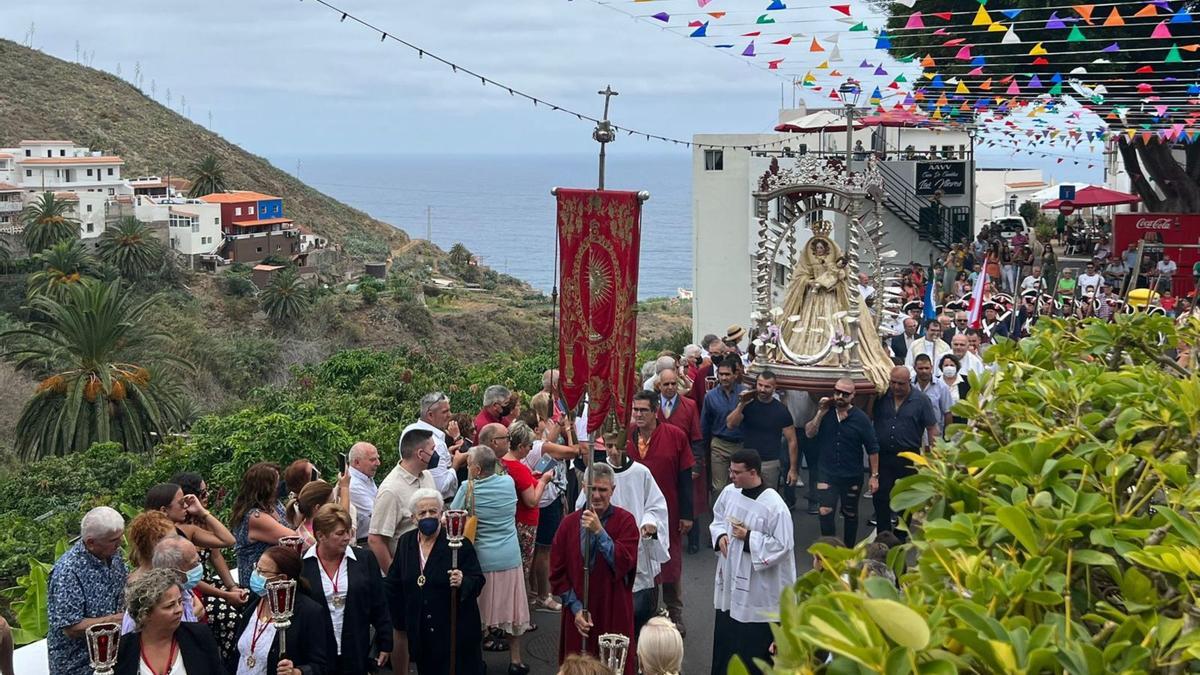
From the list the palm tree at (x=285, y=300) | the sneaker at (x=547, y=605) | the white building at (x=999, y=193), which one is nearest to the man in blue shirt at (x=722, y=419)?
the sneaker at (x=547, y=605)

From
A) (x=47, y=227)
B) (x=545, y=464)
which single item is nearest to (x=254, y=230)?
(x=47, y=227)

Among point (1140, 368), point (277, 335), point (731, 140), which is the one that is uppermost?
point (731, 140)

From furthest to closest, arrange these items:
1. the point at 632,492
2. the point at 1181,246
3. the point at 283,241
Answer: the point at 283,241
the point at 1181,246
the point at 632,492

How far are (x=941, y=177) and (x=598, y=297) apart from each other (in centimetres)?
2709

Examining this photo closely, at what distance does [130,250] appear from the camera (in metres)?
64.8

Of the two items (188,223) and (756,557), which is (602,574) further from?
(188,223)

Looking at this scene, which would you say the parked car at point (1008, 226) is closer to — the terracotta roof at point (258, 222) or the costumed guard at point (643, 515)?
the costumed guard at point (643, 515)

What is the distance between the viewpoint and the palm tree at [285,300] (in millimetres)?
63125

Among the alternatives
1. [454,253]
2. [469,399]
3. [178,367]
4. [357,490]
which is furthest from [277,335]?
[357,490]

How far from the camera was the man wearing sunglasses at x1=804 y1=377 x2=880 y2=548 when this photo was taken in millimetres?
9828

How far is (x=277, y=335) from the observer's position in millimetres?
62250

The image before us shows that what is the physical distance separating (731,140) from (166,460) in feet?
86.1

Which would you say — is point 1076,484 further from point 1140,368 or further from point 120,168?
point 120,168

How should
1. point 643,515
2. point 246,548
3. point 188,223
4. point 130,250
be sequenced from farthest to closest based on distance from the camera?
1. point 188,223
2. point 130,250
3. point 643,515
4. point 246,548
